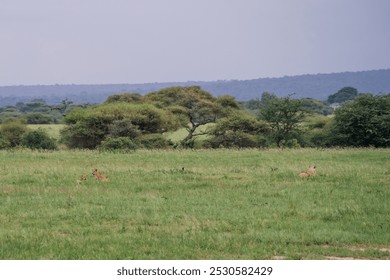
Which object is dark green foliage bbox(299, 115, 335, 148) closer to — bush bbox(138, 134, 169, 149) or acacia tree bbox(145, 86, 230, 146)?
acacia tree bbox(145, 86, 230, 146)

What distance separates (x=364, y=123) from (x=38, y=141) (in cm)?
2079

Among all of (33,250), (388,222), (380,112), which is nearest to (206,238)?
(33,250)

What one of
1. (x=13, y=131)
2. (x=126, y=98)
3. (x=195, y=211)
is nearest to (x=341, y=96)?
(x=126, y=98)

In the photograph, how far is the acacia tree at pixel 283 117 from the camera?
5003cm

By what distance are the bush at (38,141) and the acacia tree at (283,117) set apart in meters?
16.1

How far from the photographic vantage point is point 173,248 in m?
9.98

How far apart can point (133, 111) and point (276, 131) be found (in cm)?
1108

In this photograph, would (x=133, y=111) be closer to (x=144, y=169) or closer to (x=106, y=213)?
(x=144, y=169)

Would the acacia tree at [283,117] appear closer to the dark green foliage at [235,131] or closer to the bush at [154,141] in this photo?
the dark green foliage at [235,131]

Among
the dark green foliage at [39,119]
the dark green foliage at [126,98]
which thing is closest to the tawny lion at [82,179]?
the dark green foliage at [126,98]

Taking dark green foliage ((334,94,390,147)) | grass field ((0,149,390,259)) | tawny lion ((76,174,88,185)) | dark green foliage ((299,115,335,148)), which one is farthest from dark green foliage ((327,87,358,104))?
tawny lion ((76,174,88,185))

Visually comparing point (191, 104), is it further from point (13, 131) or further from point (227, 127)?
Result: point (13, 131)

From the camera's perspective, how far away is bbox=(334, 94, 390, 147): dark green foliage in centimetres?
3728
